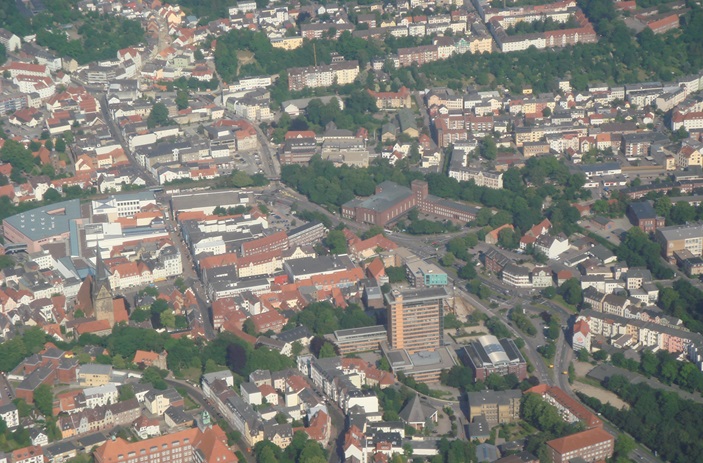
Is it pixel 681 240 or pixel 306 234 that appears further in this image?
pixel 306 234

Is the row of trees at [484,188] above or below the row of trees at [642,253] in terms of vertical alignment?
above

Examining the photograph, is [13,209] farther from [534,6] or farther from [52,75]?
[534,6]

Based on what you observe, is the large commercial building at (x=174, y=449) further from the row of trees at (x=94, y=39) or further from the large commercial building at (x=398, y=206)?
the row of trees at (x=94, y=39)

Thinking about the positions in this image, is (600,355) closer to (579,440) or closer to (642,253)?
(579,440)

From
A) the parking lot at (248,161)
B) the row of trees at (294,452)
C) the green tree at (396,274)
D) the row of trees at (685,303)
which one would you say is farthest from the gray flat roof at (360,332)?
the parking lot at (248,161)

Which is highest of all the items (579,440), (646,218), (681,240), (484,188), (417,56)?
(417,56)

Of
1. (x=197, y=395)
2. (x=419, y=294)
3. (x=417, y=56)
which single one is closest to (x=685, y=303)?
(x=419, y=294)

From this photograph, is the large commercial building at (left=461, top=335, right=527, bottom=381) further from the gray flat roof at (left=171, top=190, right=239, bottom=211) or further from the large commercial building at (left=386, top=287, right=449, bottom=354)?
the gray flat roof at (left=171, top=190, right=239, bottom=211)
